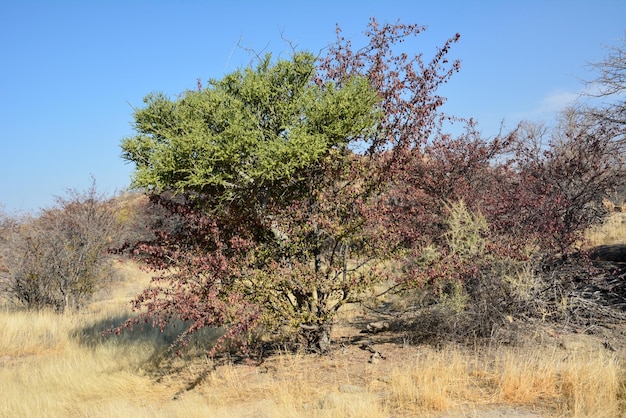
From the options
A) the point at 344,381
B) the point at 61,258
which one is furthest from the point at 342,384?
the point at 61,258

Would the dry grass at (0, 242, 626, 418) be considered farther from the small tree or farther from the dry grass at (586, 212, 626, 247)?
the dry grass at (586, 212, 626, 247)

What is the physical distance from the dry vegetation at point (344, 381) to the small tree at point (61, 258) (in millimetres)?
3818

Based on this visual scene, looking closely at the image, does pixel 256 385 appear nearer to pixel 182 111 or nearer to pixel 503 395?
pixel 503 395

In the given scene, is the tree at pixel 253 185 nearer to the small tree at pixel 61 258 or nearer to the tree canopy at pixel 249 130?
the tree canopy at pixel 249 130

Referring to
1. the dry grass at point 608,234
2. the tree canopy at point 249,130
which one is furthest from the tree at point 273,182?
the dry grass at point 608,234

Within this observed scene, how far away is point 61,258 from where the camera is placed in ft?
42.2

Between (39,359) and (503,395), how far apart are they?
8.01m

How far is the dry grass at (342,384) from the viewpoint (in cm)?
499

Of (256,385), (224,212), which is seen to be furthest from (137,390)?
(224,212)

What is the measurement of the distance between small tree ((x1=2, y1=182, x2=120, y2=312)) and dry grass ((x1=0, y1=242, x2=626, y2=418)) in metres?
4.22

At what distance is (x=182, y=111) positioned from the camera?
653 centimetres

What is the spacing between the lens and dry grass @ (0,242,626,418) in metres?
4.99

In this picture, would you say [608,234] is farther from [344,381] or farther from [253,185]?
[253,185]

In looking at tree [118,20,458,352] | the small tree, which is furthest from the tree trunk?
the small tree
